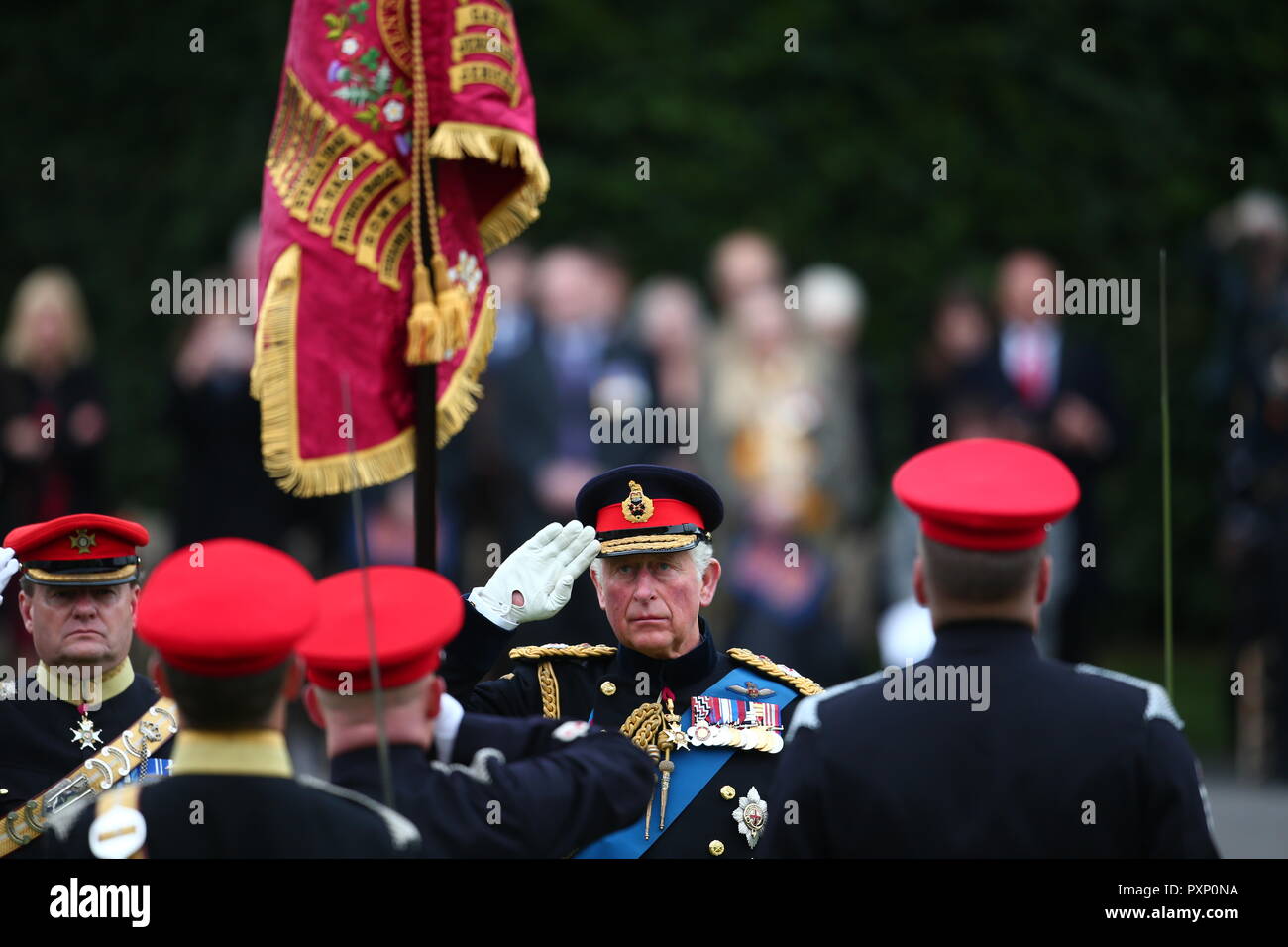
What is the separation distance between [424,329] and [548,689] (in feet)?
3.88

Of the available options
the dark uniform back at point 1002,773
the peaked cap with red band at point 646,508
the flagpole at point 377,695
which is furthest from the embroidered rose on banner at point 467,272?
the dark uniform back at point 1002,773

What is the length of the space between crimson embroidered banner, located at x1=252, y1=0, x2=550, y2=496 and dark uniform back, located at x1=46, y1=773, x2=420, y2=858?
2320 mm

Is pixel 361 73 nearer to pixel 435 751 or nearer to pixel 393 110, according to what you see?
pixel 393 110

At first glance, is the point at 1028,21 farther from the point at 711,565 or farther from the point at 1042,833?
the point at 1042,833

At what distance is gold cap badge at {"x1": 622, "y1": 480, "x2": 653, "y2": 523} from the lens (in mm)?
5832

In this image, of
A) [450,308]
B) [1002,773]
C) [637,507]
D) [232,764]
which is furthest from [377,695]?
[450,308]

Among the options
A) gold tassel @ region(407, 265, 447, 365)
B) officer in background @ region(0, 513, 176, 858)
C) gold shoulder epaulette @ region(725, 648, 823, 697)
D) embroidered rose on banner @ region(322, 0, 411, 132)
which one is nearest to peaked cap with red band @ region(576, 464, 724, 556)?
gold shoulder epaulette @ region(725, 648, 823, 697)

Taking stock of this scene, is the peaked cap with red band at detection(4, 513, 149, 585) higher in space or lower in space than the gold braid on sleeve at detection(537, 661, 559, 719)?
higher

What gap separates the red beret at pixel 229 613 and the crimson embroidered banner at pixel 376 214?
2078 mm

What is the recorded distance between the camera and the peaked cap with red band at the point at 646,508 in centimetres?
580

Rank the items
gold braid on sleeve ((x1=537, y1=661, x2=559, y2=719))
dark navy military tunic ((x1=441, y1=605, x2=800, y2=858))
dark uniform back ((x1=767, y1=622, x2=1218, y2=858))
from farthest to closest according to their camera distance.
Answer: gold braid on sleeve ((x1=537, y1=661, x2=559, y2=719)), dark navy military tunic ((x1=441, y1=605, x2=800, y2=858)), dark uniform back ((x1=767, y1=622, x2=1218, y2=858))

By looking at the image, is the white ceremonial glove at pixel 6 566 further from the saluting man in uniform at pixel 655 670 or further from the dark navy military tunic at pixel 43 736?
the saluting man in uniform at pixel 655 670

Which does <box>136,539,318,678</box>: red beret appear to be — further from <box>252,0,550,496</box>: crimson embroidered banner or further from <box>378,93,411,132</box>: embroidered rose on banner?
<box>378,93,411,132</box>: embroidered rose on banner
